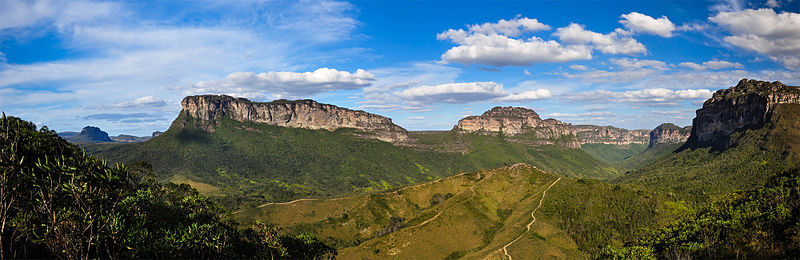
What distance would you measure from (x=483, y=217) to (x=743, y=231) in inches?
3211

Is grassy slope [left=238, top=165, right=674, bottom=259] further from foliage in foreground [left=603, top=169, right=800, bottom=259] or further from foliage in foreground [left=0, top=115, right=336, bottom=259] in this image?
foliage in foreground [left=0, top=115, right=336, bottom=259]

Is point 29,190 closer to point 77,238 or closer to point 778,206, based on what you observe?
point 77,238

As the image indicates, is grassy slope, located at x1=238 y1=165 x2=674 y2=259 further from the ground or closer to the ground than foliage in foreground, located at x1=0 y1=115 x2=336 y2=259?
closer to the ground

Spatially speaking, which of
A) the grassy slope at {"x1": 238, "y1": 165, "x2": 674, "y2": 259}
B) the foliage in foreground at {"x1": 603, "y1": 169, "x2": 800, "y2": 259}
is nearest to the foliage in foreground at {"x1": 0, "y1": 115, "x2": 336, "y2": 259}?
the foliage in foreground at {"x1": 603, "y1": 169, "x2": 800, "y2": 259}

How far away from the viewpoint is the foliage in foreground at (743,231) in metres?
49.6

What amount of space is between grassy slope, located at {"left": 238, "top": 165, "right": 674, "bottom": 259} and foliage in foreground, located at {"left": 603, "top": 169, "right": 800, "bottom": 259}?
34154mm

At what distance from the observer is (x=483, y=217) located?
442ft

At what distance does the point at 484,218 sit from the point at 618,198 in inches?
1967

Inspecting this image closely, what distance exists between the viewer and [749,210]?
65500mm

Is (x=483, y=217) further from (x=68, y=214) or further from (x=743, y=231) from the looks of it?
(x=68, y=214)

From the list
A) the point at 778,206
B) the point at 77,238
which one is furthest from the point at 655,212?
the point at 77,238

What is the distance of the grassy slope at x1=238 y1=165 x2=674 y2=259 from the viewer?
112 meters

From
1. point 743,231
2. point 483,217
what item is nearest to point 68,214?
point 743,231

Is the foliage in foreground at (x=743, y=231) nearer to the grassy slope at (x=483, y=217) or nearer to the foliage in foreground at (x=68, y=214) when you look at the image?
the grassy slope at (x=483, y=217)
